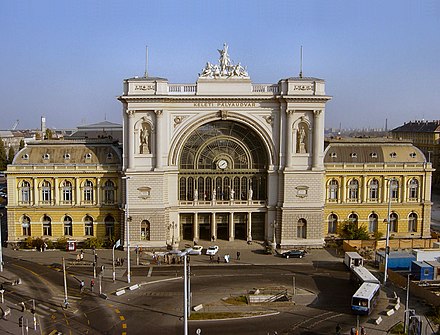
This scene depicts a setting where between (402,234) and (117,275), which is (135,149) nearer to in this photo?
(117,275)

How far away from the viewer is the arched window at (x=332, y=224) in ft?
253

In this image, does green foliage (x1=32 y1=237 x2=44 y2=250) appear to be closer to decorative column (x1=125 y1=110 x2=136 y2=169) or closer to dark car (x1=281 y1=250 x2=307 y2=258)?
decorative column (x1=125 y1=110 x2=136 y2=169)

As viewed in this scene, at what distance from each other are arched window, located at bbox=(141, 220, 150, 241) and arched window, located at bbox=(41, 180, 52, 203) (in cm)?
1387

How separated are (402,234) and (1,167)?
360 feet

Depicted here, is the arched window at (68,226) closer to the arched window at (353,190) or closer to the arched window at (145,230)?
the arched window at (145,230)

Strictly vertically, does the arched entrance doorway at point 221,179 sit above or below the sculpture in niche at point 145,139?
below

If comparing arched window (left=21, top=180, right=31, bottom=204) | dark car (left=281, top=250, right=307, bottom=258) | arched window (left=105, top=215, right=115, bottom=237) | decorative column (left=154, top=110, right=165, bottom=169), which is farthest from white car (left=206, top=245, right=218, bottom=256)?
arched window (left=21, top=180, right=31, bottom=204)

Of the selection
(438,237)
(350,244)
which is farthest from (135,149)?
(438,237)

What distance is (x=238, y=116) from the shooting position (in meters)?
72.0

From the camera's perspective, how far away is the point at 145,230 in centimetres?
7175

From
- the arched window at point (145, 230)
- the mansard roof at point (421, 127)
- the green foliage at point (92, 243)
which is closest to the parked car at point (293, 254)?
the arched window at point (145, 230)

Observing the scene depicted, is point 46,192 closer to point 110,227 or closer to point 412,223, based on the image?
point 110,227

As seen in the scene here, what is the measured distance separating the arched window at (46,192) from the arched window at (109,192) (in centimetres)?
766

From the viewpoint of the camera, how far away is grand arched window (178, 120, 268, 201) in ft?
241
